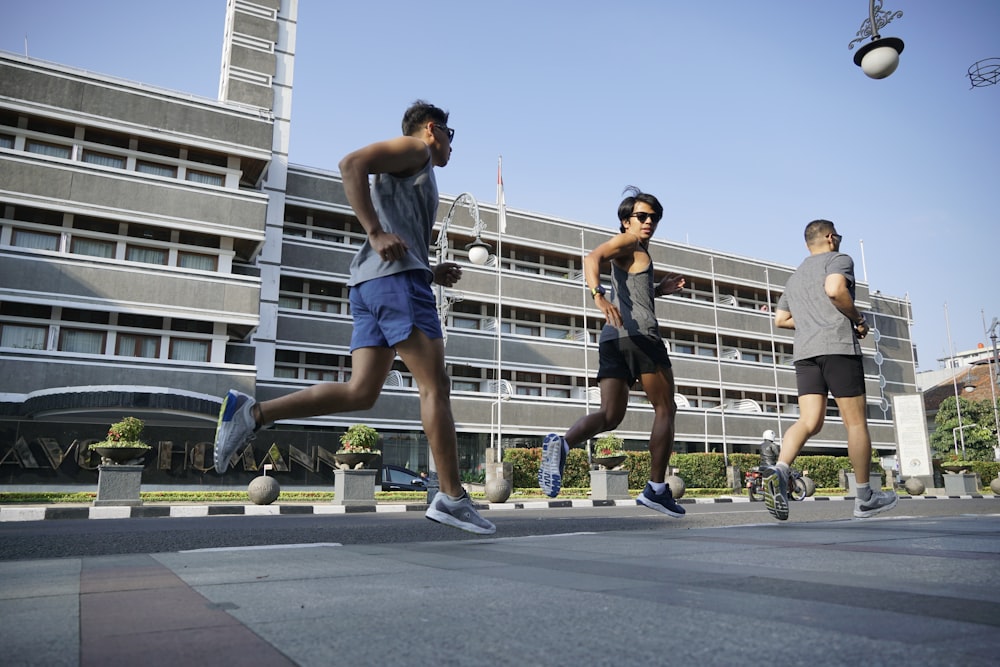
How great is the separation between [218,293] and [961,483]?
26874 mm

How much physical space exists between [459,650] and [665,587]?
85 cm

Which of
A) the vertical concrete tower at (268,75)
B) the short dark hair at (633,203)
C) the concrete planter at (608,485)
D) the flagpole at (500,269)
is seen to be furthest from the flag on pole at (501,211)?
the short dark hair at (633,203)

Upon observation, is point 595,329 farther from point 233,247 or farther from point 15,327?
point 15,327

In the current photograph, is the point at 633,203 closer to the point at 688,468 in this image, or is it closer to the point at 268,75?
the point at 688,468

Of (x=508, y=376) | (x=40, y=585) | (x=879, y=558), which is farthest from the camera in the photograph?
(x=508, y=376)

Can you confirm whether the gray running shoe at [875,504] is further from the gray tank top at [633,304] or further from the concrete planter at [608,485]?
the concrete planter at [608,485]

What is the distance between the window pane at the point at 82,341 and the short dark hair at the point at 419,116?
87.9ft

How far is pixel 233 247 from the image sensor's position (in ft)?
99.8

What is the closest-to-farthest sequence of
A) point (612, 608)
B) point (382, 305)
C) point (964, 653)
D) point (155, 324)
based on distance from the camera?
point (964, 653) < point (612, 608) < point (382, 305) < point (155, 324)

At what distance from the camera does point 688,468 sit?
32.1 meters

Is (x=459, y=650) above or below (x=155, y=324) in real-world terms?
below

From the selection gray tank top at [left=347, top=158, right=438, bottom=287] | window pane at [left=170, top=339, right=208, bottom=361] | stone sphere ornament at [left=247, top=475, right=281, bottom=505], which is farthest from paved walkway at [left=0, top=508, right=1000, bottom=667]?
window pane at [left=170, top=339, right=208, bottom=361]

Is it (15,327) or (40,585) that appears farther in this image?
(15,327)

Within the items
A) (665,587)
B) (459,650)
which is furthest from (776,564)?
(459,650)
